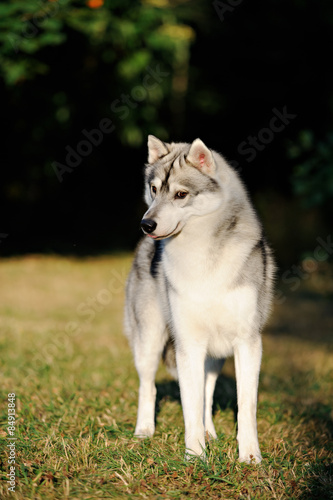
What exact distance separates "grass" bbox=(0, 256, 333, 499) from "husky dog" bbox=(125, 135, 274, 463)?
0.27 meters

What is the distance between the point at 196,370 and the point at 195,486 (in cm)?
64

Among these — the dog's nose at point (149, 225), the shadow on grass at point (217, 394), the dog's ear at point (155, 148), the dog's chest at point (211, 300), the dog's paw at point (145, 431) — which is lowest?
the shadow on grass at point (217, 394)

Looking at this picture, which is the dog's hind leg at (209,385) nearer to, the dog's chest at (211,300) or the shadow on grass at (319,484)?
the dog's chest at (211,300)

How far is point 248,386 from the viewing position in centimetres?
319

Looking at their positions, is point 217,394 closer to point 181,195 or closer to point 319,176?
point 181,195

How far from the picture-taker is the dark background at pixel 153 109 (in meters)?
9.61

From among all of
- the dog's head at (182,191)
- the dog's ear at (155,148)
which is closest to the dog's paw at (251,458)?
the dog's head at (182,191)

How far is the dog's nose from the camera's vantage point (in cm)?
294

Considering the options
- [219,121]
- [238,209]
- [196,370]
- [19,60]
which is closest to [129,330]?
[196,370]

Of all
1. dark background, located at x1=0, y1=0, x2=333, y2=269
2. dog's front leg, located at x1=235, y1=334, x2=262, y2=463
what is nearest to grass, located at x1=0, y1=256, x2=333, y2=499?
dog's front leg, located at x1=235, y1=334, x2=262, y2=463

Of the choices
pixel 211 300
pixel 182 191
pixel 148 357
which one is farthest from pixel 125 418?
pixel 182 191

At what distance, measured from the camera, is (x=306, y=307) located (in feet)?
30.0

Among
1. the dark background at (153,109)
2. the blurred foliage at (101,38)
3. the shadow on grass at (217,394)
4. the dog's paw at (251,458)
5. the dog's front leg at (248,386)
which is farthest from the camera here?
the dark background at (153,109)

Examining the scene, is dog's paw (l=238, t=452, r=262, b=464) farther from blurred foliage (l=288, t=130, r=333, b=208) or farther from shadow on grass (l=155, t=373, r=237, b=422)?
blurred foliage (l=288, t=130, r=333, b=208)
